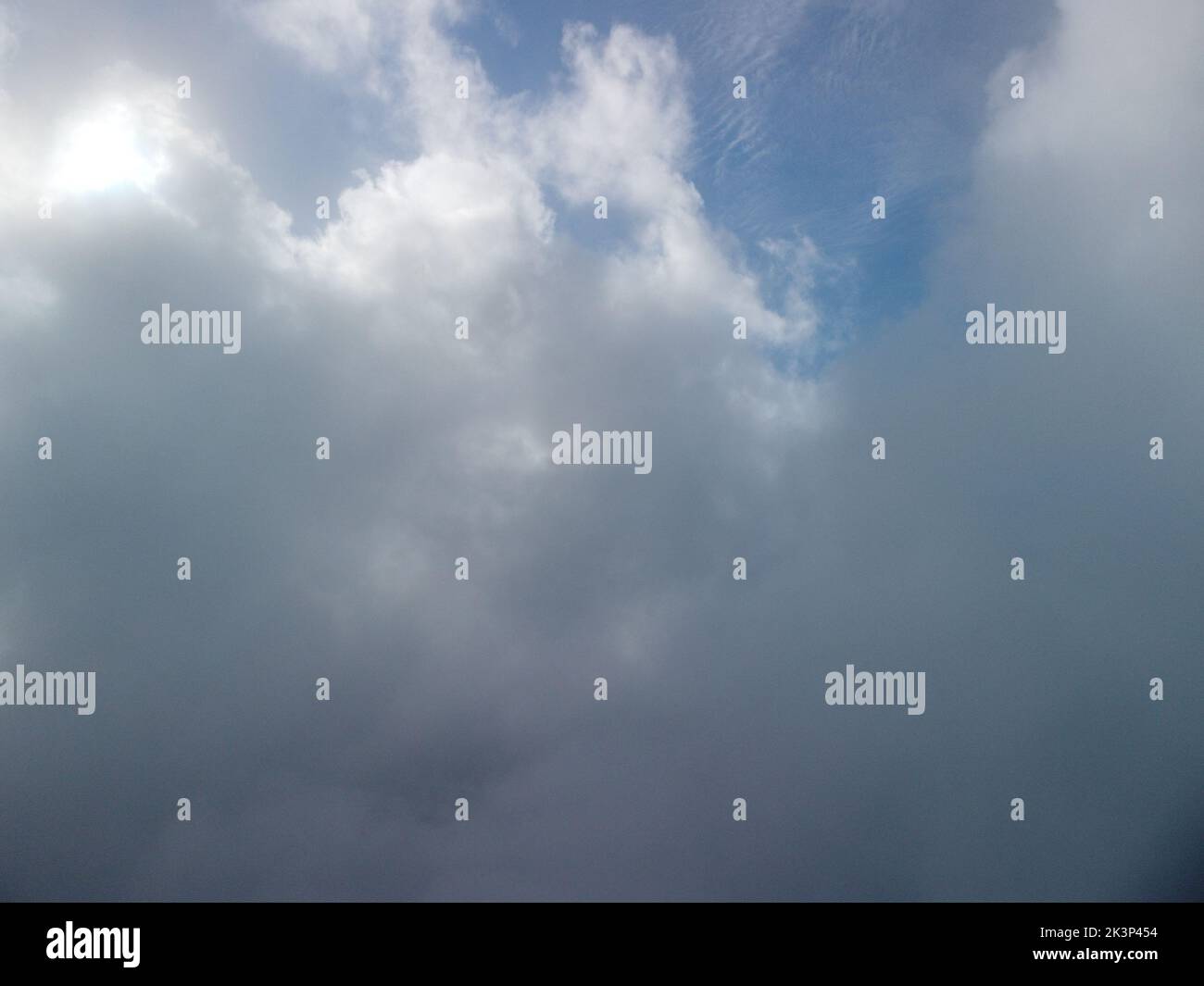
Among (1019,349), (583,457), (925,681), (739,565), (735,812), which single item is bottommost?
(735,812)

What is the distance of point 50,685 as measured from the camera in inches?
353

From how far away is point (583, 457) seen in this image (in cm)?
918
